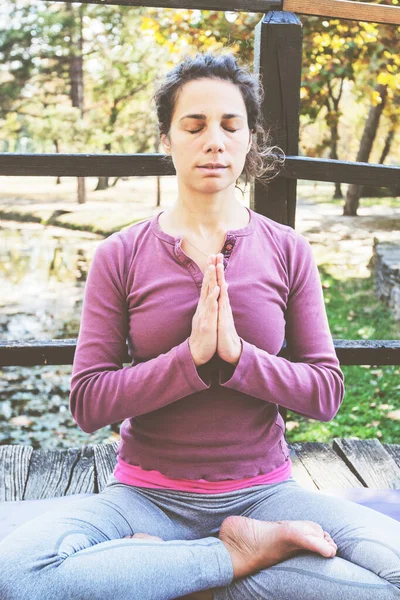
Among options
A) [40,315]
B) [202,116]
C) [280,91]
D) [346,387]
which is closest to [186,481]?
[202,116]

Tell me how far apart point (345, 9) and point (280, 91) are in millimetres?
367

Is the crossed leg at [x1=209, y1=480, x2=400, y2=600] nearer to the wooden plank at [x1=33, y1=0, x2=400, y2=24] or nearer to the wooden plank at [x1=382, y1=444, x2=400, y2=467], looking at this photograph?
the wooden plank at [x1=382, y1=444, x2=400, y2=467]

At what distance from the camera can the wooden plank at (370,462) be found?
272 cm

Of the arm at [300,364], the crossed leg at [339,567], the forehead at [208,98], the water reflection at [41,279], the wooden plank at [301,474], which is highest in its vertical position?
the forehead at [208,98]

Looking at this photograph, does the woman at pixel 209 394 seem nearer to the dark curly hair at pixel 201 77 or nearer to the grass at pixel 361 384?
the dark curly hair at pixel 201 77

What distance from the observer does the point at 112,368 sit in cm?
201

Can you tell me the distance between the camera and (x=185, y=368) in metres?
1.85

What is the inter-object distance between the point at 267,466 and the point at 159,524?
0.34 metres

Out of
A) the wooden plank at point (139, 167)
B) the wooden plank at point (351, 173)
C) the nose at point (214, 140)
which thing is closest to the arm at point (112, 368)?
the nose at point (214, 140)

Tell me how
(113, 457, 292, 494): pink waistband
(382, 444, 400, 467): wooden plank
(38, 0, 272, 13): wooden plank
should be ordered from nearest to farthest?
(113, 457, 292, 494): pink waistband → (38, 0, 272, 13): wooden plank → (382, 444, 400, 467): wooden plank

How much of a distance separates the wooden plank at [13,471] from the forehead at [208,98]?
146 centimetres

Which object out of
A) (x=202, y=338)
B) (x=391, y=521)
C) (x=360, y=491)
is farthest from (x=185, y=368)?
(x=360, y=491)

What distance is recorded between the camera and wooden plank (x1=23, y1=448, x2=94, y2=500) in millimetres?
2637

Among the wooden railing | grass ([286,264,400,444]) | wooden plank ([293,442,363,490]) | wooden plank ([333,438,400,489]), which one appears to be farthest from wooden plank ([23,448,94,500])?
grass ([286,264,400,444])
